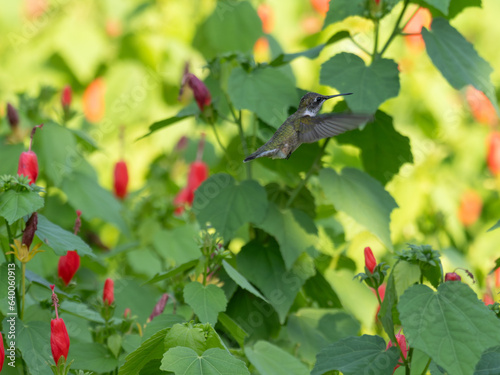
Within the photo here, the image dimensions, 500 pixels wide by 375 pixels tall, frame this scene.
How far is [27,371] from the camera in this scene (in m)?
1.49

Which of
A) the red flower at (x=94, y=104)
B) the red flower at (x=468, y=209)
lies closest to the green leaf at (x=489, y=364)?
the red flower at (x=468, y=209)

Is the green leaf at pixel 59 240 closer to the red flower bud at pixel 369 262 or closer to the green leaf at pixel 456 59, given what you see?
the red flower bud at pixel 369 262

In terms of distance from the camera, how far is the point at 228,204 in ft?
5.81

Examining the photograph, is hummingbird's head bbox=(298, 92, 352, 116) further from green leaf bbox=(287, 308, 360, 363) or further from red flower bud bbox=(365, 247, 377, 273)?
green leaf bbox=(287, 308, 360, 363)

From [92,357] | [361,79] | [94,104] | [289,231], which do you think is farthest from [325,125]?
[94,104]

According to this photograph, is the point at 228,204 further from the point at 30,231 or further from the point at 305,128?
the point at 30,231

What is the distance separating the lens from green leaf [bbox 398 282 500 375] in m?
1.21

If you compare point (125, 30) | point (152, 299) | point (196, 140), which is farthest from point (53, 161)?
point (125, 30)

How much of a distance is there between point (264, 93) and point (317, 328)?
0.61m

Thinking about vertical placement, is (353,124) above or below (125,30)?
above

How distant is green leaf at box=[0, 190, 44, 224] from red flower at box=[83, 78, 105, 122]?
2.27m

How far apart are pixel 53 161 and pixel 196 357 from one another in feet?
3.18

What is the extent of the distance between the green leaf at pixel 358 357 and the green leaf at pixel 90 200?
39.9 inches

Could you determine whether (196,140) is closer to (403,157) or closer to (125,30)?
(125,30)
